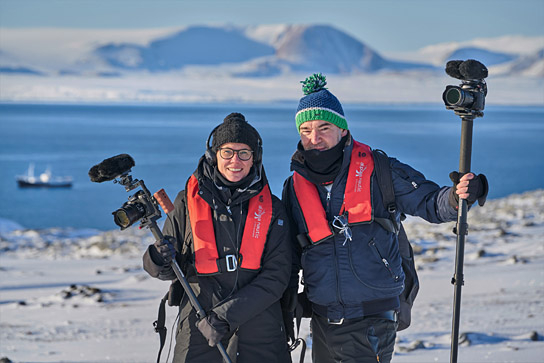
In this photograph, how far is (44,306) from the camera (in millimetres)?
6738

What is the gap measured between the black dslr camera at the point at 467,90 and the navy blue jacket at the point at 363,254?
390 mm

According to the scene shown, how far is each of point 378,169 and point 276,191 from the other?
22044mm

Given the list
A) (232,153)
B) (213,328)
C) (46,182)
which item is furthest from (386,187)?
(46,182)

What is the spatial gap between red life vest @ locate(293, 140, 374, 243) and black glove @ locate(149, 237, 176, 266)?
0.66m

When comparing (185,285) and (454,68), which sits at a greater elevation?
(454,68)

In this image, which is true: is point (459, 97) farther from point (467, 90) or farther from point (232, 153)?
point (232, 153)

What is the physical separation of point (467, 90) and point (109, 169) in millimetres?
1604

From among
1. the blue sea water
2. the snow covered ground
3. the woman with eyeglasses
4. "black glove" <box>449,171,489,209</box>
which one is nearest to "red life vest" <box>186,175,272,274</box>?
the woman with eyeglasses

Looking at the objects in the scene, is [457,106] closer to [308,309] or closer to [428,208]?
[428,208]

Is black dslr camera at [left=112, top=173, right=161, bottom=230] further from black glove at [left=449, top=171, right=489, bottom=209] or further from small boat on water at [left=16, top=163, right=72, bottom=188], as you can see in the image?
small boat on water at [left=16, top=163, right=72, bottom=188]

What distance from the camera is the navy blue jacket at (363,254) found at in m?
3.10

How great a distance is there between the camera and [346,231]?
3.14 metres

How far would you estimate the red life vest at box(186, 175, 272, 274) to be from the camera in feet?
10.1

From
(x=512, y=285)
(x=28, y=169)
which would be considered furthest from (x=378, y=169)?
(x=28, y=169)
